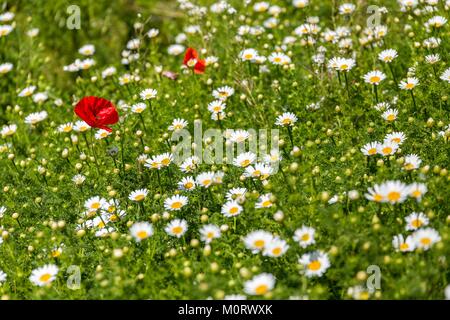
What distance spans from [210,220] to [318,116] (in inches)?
47.7

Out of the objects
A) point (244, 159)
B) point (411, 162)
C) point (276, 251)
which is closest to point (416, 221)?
point (411, 162)

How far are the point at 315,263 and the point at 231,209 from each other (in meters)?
0.64

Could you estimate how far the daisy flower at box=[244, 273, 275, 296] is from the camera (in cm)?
240

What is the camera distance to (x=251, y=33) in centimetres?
480

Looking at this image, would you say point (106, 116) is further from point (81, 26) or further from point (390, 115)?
point (81, 26)

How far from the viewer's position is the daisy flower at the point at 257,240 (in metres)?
2.67

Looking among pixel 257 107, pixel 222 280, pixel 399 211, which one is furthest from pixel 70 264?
pixel 257 107

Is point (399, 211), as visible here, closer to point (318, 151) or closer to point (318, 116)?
point (318, 151)

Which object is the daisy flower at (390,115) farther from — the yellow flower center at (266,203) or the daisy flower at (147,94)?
the daisy flower at (147,94)

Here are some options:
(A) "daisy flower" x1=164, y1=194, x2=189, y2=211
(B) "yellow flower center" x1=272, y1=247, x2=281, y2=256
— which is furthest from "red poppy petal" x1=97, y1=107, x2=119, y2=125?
(B) "yellow flower center" x1=272, y1=247, x2=281, y2=256

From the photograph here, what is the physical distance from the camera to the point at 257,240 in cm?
271

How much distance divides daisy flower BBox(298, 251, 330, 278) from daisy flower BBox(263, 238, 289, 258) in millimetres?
90

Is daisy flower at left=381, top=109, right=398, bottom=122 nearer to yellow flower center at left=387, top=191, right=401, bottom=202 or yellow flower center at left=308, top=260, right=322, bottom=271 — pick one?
yellow flower center at left=387, top=191, right=401, bottom=202

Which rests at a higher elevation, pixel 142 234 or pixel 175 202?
pixel 175 202
